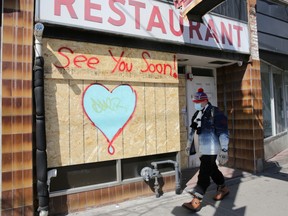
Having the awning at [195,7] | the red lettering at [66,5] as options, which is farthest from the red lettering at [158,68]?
the red lettering at [66,5]

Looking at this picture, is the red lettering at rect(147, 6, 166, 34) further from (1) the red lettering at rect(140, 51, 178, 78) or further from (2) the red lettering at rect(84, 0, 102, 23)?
(2) the red lettering at rect(84, 0, 102, 23)

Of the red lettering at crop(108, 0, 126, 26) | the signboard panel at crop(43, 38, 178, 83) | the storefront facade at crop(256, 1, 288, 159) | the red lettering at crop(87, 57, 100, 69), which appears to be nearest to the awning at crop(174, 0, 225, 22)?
the signboard panel at crop(43, 38, 178, 83)

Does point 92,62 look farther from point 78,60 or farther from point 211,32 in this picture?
point 211,32

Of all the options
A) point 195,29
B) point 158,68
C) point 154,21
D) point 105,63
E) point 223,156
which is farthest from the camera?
point 195,29

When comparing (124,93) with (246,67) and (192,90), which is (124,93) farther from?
(246,67)

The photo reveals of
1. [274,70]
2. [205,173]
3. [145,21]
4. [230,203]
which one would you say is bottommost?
[230,203]

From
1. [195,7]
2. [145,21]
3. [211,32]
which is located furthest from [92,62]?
[211,32]

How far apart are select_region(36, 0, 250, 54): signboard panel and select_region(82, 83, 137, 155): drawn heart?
0.98 meters

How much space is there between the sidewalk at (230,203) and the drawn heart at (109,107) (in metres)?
0.94

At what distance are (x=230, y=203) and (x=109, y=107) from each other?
256cm

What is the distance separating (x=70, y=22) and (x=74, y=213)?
289cm

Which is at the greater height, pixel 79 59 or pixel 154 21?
pixel 154 21

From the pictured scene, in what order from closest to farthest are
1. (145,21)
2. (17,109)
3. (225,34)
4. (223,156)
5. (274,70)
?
(17,109), (223,156), (145,21), (225,34), (274,70)

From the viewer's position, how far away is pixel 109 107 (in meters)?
4.58
